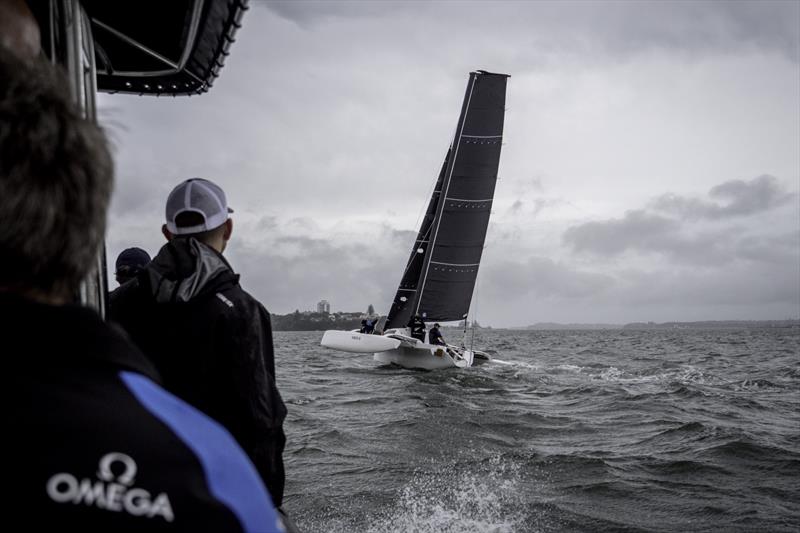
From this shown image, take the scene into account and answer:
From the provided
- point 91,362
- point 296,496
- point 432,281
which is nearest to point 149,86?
point 91,362

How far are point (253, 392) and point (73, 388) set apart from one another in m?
1.31

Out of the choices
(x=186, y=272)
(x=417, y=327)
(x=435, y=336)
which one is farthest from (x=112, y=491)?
(x=417, y=327)

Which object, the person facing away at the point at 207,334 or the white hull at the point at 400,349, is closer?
the person facing away at the point at 207,334

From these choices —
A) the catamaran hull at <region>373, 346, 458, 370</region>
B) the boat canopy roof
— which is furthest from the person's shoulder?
the catamaran hull at <region>373, 346, 458, 370</region>

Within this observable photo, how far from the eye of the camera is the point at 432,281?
70.0 ft

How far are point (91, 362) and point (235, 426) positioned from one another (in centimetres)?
133

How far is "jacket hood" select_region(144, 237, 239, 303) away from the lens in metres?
1.93

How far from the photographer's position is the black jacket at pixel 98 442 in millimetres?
588

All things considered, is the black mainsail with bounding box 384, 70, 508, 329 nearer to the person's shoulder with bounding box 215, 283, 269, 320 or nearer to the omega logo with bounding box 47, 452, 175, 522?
the person's shoulder with bounding box 215, 283, 269, 320

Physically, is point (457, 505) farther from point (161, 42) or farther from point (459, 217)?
point (459, 217)

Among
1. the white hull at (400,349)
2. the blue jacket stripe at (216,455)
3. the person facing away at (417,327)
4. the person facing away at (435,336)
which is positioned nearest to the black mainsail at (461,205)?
the person facing away at (417,327)

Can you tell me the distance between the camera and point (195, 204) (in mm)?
2043

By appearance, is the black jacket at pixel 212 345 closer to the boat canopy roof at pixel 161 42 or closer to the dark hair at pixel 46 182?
the boat canopy roof at pixel 161 42

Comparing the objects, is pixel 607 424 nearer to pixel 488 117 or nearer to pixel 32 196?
pixel 32 196
